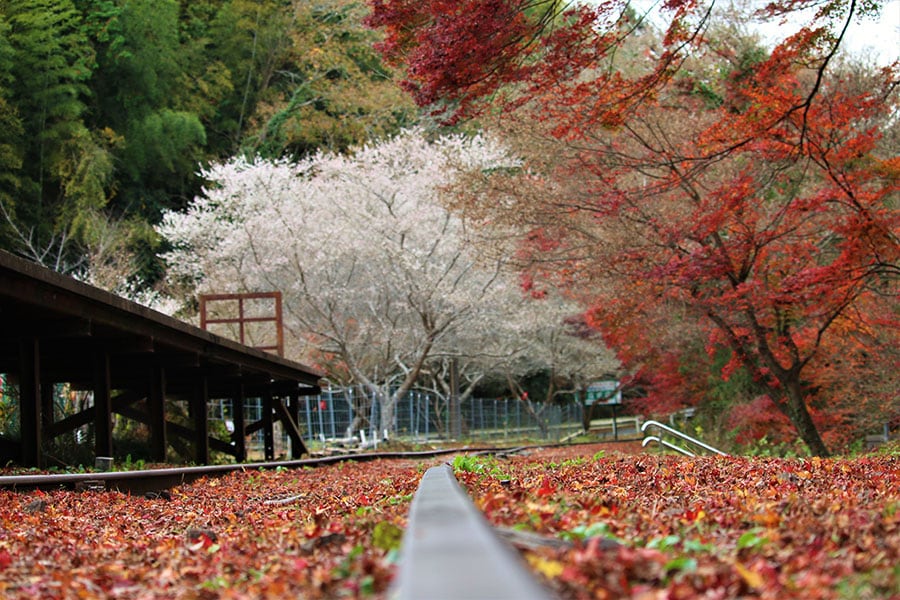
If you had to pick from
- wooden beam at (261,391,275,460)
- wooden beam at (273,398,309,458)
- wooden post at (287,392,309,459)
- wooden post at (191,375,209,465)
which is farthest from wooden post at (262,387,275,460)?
wooden post at (191,375,209,465)

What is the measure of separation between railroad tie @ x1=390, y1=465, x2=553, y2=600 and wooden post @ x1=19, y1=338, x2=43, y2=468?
386 inches

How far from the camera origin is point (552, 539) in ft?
11.3

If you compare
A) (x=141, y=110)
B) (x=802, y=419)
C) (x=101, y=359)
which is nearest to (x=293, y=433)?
(x=101, y=359)

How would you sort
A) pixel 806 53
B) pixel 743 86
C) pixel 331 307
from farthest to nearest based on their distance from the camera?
pixel 331 307 < pixel 743 86 < pixel 806 53

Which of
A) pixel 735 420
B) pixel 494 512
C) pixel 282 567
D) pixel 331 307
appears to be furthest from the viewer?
pixel 331 307

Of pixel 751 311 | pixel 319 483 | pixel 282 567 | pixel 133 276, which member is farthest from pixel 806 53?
pixel 133 276

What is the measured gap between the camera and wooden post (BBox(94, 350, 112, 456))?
13.0 metres

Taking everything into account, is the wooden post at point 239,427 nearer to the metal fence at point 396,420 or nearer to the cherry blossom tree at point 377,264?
the metal fence at point 396,420

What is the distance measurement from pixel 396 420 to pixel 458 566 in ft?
119

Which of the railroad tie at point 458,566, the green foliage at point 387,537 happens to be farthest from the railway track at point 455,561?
the green foliage at point 387,537

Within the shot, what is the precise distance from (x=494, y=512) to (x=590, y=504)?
0.99 m

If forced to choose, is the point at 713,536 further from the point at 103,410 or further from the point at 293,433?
the point at 293,433

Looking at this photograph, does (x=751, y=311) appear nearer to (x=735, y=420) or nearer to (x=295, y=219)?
(x=735, y=420)

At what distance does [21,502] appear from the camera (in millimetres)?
8117
